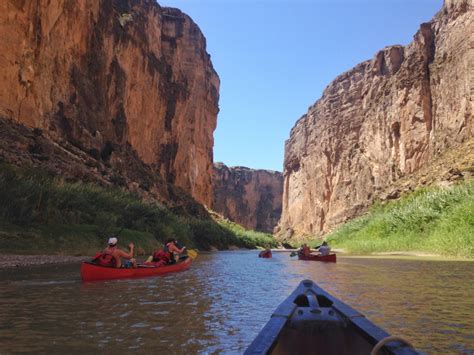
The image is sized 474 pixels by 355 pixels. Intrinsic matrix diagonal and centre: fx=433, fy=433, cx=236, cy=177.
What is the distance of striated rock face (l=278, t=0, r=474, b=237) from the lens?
131 ft

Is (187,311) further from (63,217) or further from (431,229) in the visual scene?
(431,229)

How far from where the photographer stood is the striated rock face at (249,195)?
411 ft

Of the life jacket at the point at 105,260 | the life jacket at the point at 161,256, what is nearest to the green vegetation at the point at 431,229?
the life jacket at the point at 161,256

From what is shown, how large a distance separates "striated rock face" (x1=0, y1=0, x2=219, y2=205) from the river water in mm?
19667

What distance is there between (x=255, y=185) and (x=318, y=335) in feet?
420

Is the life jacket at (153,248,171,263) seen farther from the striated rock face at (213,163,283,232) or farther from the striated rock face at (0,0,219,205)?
the striated rock face at (213,163,283,232)

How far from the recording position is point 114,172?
1320 inches

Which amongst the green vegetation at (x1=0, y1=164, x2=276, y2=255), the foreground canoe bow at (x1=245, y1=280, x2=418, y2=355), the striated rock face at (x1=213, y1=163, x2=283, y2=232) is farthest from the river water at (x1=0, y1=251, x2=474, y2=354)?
the striated rock face at (x1=213, y1=163, x2=283, y2=232)

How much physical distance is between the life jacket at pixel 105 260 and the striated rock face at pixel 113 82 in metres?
17.5

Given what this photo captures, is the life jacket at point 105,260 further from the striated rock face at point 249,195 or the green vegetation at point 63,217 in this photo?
the striated rock face at point 249,195

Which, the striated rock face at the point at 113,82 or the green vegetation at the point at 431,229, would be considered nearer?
the green vegetation at the point at 431,229

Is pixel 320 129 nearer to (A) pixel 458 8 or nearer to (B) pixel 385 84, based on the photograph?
(B) pixel 385 84

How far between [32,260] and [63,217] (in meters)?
4.45

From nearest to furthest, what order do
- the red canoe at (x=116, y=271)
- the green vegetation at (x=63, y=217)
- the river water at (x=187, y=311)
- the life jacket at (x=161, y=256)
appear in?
the river water at (x=187, y=311)
the red canoe at (x=116, y=271)
the life jacket at (x=161, y=256)
the green vegetation at (x=63, y=217)
